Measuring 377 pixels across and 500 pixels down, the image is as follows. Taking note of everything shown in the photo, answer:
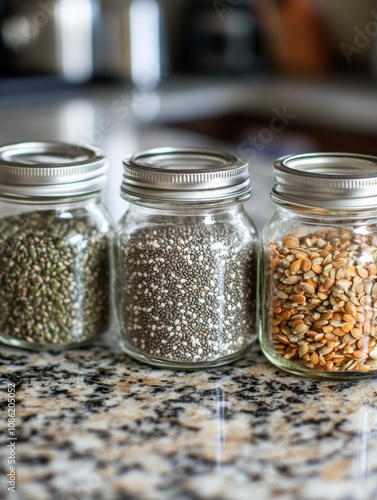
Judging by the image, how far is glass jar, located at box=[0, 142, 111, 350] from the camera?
78 centimetres

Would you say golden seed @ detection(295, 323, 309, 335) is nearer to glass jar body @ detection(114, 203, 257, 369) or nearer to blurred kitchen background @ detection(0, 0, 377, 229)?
glass jar body @ detection(114, 203, 257, 369)

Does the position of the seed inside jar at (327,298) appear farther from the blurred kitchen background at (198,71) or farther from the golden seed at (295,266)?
the blurred kitchen background at (198,71)

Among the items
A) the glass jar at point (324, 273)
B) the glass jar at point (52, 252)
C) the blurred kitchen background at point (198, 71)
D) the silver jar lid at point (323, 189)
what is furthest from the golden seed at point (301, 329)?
the blurred kitchen background at point (198, 71)

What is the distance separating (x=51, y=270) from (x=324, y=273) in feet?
0.98

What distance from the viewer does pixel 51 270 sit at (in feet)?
2.62

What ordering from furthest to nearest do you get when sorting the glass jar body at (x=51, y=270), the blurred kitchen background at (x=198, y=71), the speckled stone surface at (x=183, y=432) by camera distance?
the blurred kitchen background at (x=198, y=71)
the glass jar body at (x=51, y=270)
the speckled stone surface at (x=183, y=432)

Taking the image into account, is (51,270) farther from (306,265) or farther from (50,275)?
(306,265)

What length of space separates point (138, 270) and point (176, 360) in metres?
0.10

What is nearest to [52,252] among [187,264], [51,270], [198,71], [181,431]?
[51,270]

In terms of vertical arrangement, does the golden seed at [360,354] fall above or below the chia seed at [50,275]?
below

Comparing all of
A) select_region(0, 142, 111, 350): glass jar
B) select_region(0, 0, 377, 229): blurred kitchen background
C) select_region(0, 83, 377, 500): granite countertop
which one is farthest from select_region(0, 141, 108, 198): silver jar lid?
select_region(0, 0, 377, 229): blurred kitchen background

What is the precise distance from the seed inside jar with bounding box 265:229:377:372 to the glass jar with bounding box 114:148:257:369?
48 mm

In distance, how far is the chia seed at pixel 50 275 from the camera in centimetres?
80

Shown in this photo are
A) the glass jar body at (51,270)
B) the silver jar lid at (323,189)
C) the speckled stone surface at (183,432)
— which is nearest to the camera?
the speckled stone surface at (183,432)
